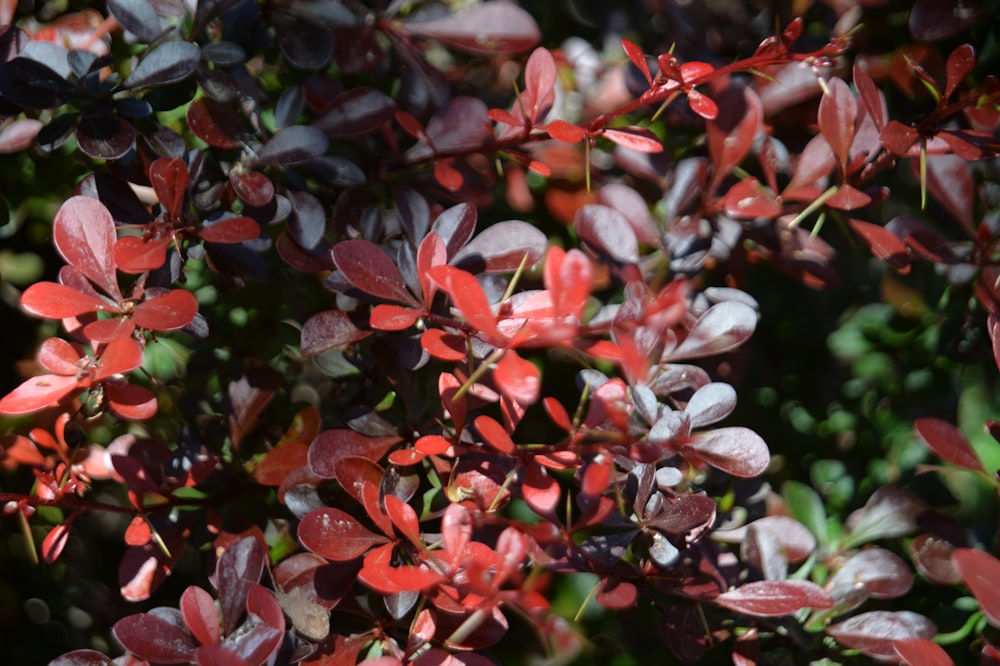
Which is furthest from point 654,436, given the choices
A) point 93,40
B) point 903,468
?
point 93,40

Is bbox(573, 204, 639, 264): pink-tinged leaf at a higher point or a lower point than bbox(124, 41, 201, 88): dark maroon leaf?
lower

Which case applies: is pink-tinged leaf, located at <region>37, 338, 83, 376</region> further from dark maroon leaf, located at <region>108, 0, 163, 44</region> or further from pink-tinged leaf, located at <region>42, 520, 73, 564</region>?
dark maroon leaf, located at <region>108, 0, 163, 44</region>

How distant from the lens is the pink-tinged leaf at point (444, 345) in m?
0.57

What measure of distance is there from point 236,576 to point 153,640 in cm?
7

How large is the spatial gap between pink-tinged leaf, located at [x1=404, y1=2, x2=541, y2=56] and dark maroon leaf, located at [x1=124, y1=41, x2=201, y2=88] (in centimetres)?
23

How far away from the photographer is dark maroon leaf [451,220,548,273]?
0.67 m

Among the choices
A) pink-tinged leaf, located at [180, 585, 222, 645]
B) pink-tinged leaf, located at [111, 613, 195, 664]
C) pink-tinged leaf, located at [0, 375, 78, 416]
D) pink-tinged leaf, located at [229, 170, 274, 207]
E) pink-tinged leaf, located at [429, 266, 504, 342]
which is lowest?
pink-tinged leaf, located at [111, 613, 195, 664]

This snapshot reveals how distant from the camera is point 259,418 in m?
0.80

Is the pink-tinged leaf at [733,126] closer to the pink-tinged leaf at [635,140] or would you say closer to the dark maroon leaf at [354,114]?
the pink-tinged leaf at [635,140]

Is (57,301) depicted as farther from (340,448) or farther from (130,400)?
(340,448)

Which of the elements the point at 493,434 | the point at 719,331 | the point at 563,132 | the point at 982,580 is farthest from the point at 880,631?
the point at 563,132

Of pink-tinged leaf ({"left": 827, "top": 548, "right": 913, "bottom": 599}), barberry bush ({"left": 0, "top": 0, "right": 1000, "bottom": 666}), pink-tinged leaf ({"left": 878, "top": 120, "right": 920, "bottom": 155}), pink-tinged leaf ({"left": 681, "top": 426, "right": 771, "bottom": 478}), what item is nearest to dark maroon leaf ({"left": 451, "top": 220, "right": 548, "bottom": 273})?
barberry bush ({"left": 0, "top": 0, "right": 1000, "bottom": 666})

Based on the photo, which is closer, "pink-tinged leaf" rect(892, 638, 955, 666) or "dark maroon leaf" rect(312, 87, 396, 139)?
"pink-tinged leaf" rect(892, 638, 955, 666)

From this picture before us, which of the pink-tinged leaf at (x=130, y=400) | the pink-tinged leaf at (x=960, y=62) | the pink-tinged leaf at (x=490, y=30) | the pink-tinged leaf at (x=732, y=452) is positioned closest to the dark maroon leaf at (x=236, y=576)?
the pink-tinged leaf at (x=130, y=400)
